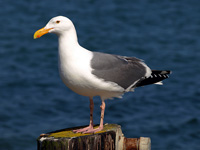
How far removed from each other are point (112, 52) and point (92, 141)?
11.8 m

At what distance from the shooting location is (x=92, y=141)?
Result: 267 inches

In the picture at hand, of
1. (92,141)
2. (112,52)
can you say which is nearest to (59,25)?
(92,141)

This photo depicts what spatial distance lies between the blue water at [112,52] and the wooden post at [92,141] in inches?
248

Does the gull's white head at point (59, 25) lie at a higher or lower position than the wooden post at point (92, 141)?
higher

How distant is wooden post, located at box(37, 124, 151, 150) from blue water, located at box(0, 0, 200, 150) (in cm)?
631

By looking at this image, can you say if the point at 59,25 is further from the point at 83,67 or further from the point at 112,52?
the point at 112,52

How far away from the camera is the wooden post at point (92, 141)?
665 centimetres

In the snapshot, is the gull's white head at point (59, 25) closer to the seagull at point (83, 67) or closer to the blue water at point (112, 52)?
the seagull at point (83, 67)

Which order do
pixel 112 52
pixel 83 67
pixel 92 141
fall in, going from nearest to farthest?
pixel 92 141, pixel 83 67, pixel 112 52

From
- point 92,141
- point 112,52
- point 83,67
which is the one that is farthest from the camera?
point 112,52

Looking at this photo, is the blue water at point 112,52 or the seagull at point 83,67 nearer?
the seagull at point 83,67

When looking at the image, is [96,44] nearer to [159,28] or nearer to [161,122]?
[159,28]

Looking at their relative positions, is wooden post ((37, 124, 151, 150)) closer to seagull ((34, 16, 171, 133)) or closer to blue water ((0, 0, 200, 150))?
seagull ((34, 16, 171, 133))

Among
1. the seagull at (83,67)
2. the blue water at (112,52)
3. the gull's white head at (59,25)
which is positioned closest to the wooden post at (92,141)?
the seagull at (83,67)
